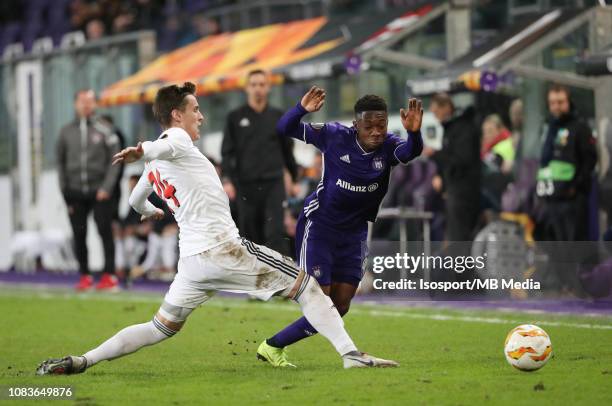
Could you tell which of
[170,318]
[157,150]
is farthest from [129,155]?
[170,318]

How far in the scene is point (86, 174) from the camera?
18.3 meters

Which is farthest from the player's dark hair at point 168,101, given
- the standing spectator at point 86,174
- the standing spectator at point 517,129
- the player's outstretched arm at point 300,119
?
the standing spectator at point 86,174

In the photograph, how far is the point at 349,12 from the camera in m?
21.8

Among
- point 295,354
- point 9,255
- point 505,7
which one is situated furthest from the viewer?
point 9,255

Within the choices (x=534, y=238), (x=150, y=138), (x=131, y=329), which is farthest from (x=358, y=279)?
(x=150, y=138)

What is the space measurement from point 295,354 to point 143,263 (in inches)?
508

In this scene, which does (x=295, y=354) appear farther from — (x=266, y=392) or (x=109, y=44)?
(x=109, y=44)

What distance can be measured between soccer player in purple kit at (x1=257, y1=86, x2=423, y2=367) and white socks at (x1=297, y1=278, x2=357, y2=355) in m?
0.53

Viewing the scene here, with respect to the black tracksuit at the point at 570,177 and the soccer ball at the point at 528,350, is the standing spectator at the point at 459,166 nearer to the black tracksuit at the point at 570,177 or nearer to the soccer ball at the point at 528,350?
the black tracksuit at the point at 570,177

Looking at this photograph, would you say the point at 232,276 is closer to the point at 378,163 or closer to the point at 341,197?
the point at 341,197

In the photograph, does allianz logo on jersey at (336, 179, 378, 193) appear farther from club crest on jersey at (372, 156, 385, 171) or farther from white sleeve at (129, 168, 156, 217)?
white sleeve at (129, 168, 156, 217)

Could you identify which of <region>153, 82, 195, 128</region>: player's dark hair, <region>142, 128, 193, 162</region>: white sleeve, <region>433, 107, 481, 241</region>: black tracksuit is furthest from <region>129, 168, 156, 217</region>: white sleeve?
<region>433, 107, 481, 241</region>: black tracksuit

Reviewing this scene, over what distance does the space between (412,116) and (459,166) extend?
650 cm

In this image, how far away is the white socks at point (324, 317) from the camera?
871cm
